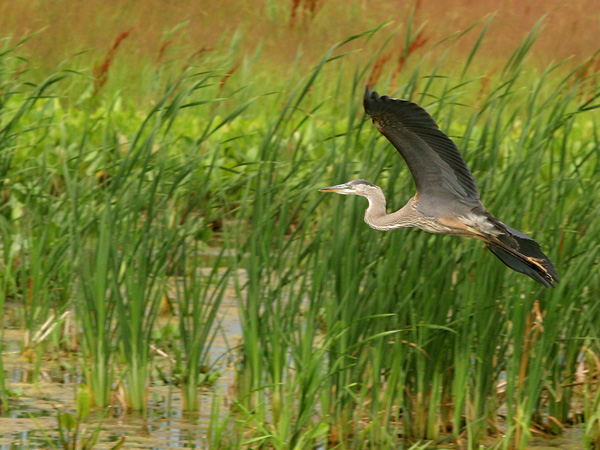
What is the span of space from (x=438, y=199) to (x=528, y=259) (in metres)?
0.35

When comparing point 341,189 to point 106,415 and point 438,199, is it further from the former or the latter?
point 106,415

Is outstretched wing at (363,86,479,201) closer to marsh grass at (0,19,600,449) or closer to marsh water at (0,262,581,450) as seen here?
marsh grass at (0,19,600,449)

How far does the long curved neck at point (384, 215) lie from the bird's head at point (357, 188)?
17 millimetres

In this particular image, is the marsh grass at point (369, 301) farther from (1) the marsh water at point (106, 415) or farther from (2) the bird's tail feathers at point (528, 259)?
(2) the bird's tail feathers at point (528, 259)

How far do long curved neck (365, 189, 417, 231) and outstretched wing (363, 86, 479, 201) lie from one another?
100 millimetres

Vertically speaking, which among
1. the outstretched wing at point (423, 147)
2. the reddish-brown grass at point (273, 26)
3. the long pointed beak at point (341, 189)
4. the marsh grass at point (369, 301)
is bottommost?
the marsh grass at point (369, 301)

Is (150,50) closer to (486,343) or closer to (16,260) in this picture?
(16,260)

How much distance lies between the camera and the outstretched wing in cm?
333

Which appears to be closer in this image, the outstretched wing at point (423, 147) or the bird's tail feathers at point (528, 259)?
the outstretched wing at point (423, 147)

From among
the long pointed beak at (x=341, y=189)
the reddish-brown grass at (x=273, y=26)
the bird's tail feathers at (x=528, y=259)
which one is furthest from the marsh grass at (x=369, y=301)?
the reddish-brown grass at (x=273, y=26)

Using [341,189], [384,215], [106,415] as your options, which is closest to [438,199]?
[384,215]

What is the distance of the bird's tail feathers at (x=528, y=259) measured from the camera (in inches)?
137

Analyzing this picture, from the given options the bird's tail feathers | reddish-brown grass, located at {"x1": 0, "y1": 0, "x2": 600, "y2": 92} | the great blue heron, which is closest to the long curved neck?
the great blue heron

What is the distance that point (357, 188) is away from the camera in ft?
12.0
